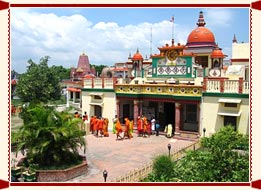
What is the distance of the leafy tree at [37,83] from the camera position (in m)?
28.7

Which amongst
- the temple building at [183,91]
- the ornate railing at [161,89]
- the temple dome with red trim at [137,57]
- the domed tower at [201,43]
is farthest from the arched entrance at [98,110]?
the domed tower at [201,43]

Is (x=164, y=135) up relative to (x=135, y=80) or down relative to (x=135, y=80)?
down

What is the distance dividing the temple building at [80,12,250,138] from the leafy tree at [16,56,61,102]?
861cm

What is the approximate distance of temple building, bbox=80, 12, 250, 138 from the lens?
16.2 meters

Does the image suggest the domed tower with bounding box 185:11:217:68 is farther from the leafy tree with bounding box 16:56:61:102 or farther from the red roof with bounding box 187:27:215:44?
the leafy tree with bounding box 16:56:61:102

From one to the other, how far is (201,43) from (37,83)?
48.1 ft

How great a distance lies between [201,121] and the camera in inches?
674

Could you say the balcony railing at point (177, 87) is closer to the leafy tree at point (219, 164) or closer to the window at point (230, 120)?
the window at point (230, 120)

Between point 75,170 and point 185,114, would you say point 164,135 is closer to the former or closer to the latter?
point 185,114

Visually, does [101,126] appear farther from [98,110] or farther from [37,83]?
[37,83]

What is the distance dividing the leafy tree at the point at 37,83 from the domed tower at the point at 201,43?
13373 mm

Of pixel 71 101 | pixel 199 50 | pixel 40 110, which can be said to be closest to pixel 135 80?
pixel 199 50
